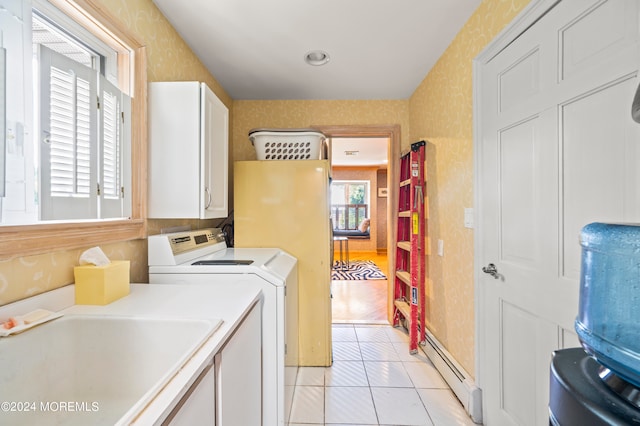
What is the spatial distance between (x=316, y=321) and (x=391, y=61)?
7.09 ft

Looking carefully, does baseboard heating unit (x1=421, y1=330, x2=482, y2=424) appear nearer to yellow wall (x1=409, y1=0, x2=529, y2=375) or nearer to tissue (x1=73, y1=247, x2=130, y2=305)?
yellow wall (x1=409, y1=0, x2=529, y2=375)

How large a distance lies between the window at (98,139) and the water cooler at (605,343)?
1.49 metres

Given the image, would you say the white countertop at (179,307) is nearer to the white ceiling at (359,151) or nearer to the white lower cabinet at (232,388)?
the white lower cabinet at (232,388)

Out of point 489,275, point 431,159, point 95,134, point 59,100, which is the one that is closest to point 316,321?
point 489,275

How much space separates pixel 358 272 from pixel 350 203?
303 cm

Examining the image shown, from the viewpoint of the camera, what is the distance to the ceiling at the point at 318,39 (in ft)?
5.24

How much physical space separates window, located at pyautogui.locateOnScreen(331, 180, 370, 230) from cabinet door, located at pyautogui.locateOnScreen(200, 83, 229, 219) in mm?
6158

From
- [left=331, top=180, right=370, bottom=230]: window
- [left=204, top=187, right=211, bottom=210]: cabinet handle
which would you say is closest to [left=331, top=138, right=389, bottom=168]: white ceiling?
[left=331, top=180, right=370, bottom=230]: window

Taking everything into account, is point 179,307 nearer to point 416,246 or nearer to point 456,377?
point 456,377

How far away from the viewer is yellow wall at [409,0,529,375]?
5.49 ft

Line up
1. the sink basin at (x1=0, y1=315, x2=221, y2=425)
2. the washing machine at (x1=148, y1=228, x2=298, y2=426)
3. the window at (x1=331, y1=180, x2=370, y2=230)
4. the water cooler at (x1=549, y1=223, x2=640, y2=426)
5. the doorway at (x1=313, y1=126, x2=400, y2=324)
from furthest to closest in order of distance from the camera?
the window at (x1=331, y1=180, x2=370, y2=230), the doorway at (x1=313, y1=126, x2=400, y2=324), the washing machine at (x1=148, y1=228, x2=298, y2=426), the sink basin at (x1=0, y1=315, x2=221, y2=425), the water cooler at (x1=549, y1=223, x2=640, y2=426)

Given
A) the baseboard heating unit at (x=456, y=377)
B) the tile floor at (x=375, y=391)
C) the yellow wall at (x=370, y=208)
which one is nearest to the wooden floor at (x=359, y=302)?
the tile floor at (x=375, y=391)

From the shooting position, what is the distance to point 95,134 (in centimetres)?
126

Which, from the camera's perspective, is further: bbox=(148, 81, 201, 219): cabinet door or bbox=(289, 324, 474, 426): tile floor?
bbox=(289, 324, 474, 426): tile floor
